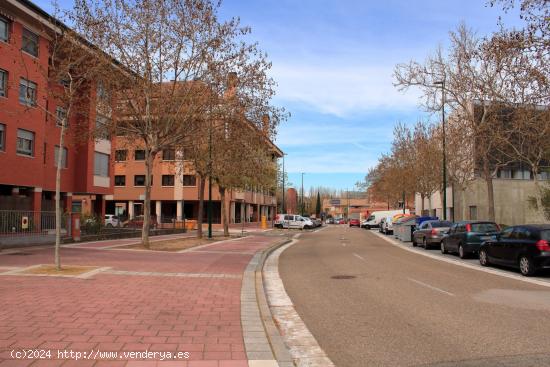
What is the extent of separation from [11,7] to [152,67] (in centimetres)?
1603

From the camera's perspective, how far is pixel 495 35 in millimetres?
20641

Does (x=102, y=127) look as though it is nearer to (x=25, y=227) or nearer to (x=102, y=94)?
(x=102, y=94)

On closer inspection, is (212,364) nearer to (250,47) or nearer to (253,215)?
(250,47)

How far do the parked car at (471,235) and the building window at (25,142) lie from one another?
26412mm

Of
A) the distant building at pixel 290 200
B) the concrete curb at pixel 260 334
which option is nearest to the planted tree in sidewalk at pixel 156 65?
the concrete curb at pixel 260 334

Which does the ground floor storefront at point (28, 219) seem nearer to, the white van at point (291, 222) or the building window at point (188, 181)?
the building window at point (188, 181)

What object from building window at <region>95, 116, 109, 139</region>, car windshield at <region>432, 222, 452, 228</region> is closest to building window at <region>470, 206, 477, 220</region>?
car windshield at <region>432, 222, 452, 228</region>

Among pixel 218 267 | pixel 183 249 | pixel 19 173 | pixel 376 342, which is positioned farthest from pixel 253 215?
pixel 376 342

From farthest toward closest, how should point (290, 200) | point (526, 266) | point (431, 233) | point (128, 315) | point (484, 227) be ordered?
point (290, 200) → point (431, 233) → point (484, 227) → point (526, 266) → point (128, 315)

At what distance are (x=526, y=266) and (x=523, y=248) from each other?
1.72ft

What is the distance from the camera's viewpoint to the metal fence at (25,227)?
20.3m

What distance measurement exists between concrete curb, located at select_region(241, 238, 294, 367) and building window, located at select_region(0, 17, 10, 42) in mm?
27118

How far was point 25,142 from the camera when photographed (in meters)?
33.9

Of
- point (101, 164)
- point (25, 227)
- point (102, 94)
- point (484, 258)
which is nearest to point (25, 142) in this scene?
point (101, 164)
